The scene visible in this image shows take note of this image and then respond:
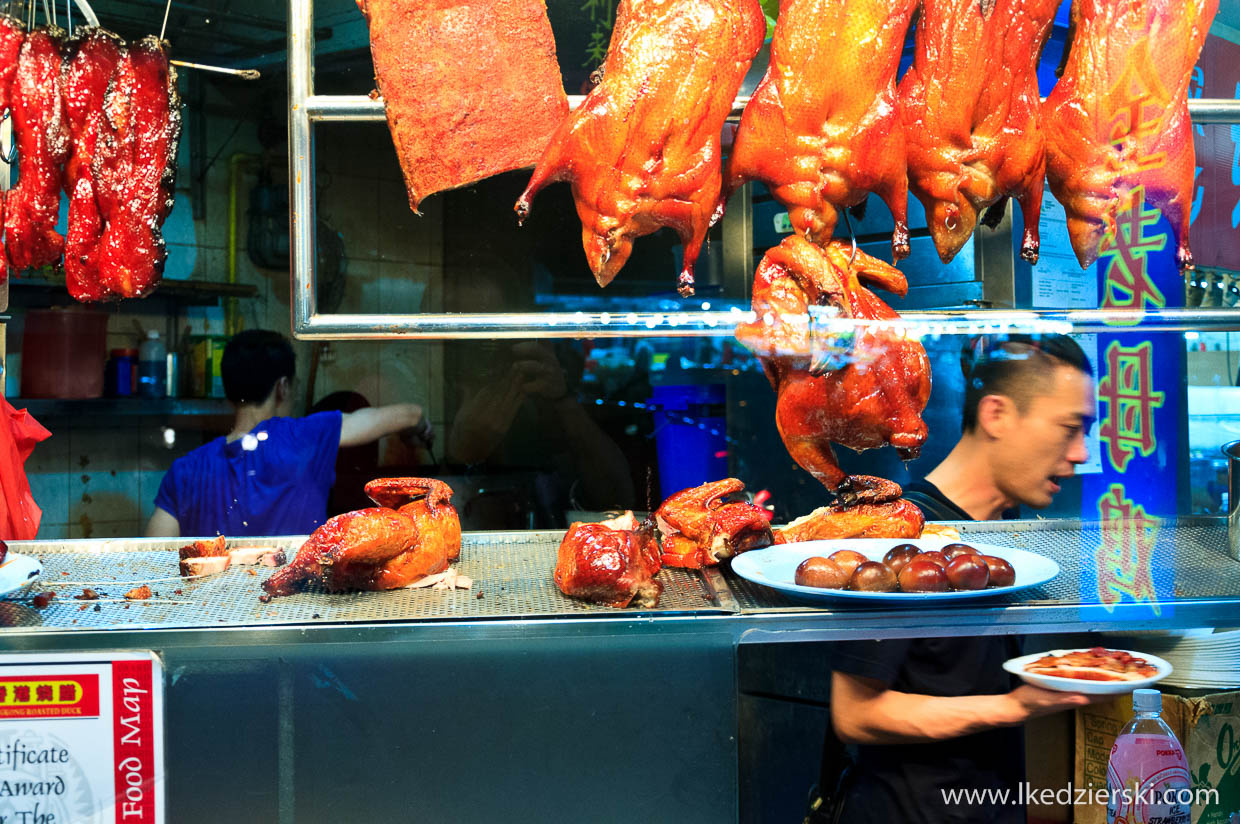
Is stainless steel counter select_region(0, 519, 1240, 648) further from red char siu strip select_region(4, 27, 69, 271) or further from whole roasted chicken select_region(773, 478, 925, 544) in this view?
red char siu strip select_region(4, 27, 69, 271)

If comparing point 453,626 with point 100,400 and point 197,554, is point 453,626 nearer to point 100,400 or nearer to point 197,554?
point 197,554

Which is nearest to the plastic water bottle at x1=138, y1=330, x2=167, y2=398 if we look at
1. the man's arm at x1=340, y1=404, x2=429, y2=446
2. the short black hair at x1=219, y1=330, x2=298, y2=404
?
the short black hair at x1=219, y1=330, x2=298, y2=404

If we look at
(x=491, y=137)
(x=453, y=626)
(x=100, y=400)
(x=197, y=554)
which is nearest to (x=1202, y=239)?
(x=491, y=137)

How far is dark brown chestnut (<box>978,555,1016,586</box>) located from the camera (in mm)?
1445

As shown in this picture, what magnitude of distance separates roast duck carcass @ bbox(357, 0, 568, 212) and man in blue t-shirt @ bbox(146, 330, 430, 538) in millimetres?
2116

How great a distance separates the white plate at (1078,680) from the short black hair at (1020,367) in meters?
1.21

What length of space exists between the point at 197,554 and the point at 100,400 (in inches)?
112

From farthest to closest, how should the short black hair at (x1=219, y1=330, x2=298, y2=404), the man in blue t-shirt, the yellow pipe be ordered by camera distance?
the yellow pipe
the short black hair at (x1=219, y1=330, x2=298, y2=404)
the man in blue t-shirt

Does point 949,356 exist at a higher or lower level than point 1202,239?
lower

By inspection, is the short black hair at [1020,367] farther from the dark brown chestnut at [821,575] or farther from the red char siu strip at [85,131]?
the red char siu strip at [85,131]

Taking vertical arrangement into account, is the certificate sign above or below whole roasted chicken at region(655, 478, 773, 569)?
below

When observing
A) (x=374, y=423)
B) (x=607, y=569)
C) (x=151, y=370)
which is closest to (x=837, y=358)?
(x=607, y=569)

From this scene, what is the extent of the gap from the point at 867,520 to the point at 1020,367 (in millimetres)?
1237

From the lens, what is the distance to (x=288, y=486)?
3.62 metres
